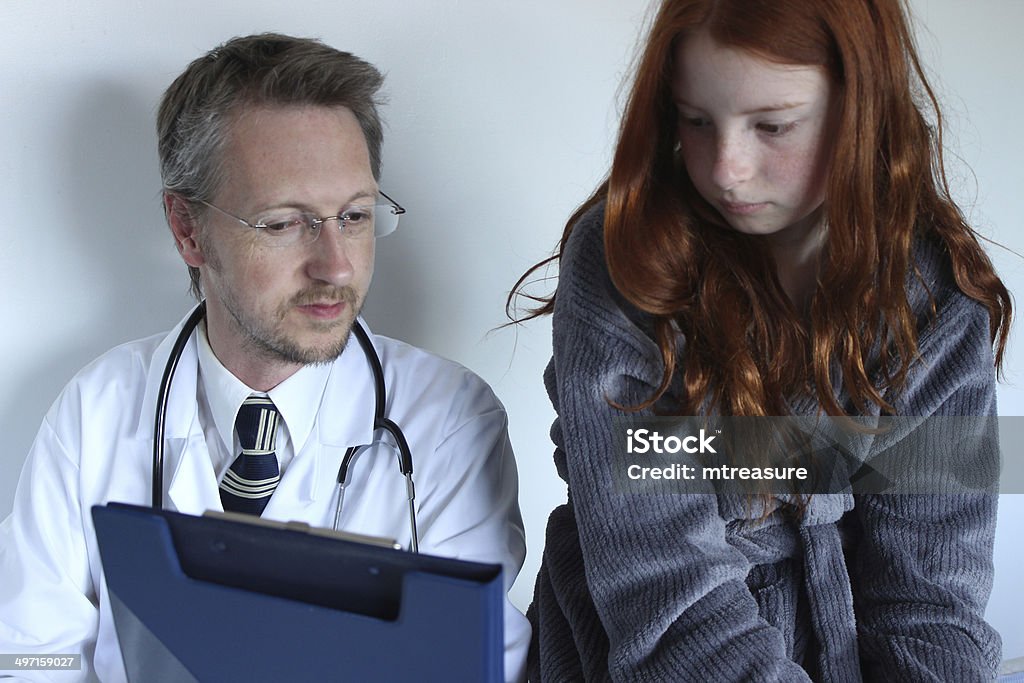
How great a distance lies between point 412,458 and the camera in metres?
1.42

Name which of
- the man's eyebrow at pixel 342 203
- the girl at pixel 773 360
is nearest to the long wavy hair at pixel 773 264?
the girl at pixel 773 360

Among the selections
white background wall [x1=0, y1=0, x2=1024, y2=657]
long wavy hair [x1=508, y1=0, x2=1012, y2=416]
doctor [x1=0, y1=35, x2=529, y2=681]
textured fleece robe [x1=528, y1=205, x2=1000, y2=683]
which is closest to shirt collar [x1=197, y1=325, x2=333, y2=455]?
doctor [x1=0, y1=35, x2=529, y2=681]

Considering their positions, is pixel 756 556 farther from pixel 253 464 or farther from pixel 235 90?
pixel 235 90

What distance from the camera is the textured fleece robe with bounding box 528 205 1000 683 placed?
120 cm

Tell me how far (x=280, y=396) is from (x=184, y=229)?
10.3 inches

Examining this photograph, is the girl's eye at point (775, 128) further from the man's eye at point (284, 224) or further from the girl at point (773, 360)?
the man's eye at point (284, 224)

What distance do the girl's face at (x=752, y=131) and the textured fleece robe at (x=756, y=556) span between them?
0.18m

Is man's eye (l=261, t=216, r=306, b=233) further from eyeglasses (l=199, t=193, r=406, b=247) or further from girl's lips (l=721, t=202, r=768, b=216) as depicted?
girl's lips (l=721, t=202, r=768, b=216)

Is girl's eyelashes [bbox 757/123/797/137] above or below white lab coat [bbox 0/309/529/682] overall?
above

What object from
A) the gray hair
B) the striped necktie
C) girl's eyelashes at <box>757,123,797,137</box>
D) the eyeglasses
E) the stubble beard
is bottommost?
the striped necktie

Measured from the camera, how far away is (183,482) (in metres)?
1.38

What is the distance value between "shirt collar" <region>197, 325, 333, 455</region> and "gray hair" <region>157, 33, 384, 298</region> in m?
0.24

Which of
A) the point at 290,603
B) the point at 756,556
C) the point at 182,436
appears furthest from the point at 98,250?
the point at 756,556

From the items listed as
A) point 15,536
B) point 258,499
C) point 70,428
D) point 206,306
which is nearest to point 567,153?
point 206,306
